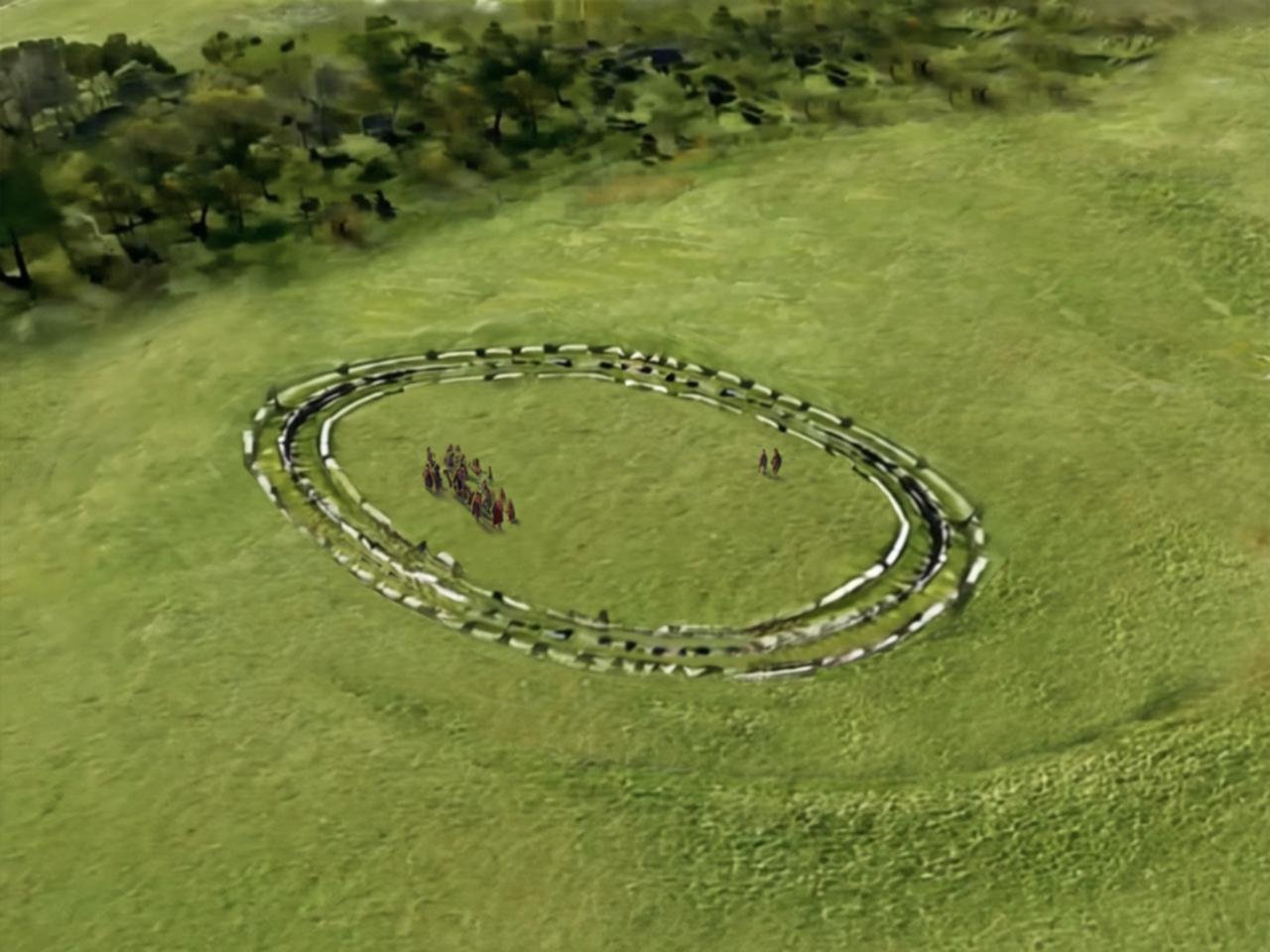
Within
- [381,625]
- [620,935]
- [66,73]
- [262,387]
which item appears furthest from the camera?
[66,73]

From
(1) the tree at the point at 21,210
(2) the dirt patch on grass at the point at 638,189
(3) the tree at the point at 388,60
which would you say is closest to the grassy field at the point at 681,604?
(2) the dirt patch on grass at the point at 638,189

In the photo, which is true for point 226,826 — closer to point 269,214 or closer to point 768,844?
point 768,844

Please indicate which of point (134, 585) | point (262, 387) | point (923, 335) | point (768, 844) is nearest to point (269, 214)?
point (262, 387)

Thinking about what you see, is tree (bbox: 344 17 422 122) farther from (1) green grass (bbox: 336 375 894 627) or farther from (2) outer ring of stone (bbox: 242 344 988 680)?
(1) green grass (bbox: 336 375 894 627)

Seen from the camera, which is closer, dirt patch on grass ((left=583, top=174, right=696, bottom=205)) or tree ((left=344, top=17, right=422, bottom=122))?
dirt patch on grass ((left=583, top=174, right=696, bottom=205))

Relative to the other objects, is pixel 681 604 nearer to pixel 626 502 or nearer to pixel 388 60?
pixel 626 502

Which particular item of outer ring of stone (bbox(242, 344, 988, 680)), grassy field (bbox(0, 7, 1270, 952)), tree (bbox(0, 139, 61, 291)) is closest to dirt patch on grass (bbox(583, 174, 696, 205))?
grassy field (bbox(0, 7, 1270, 952))
